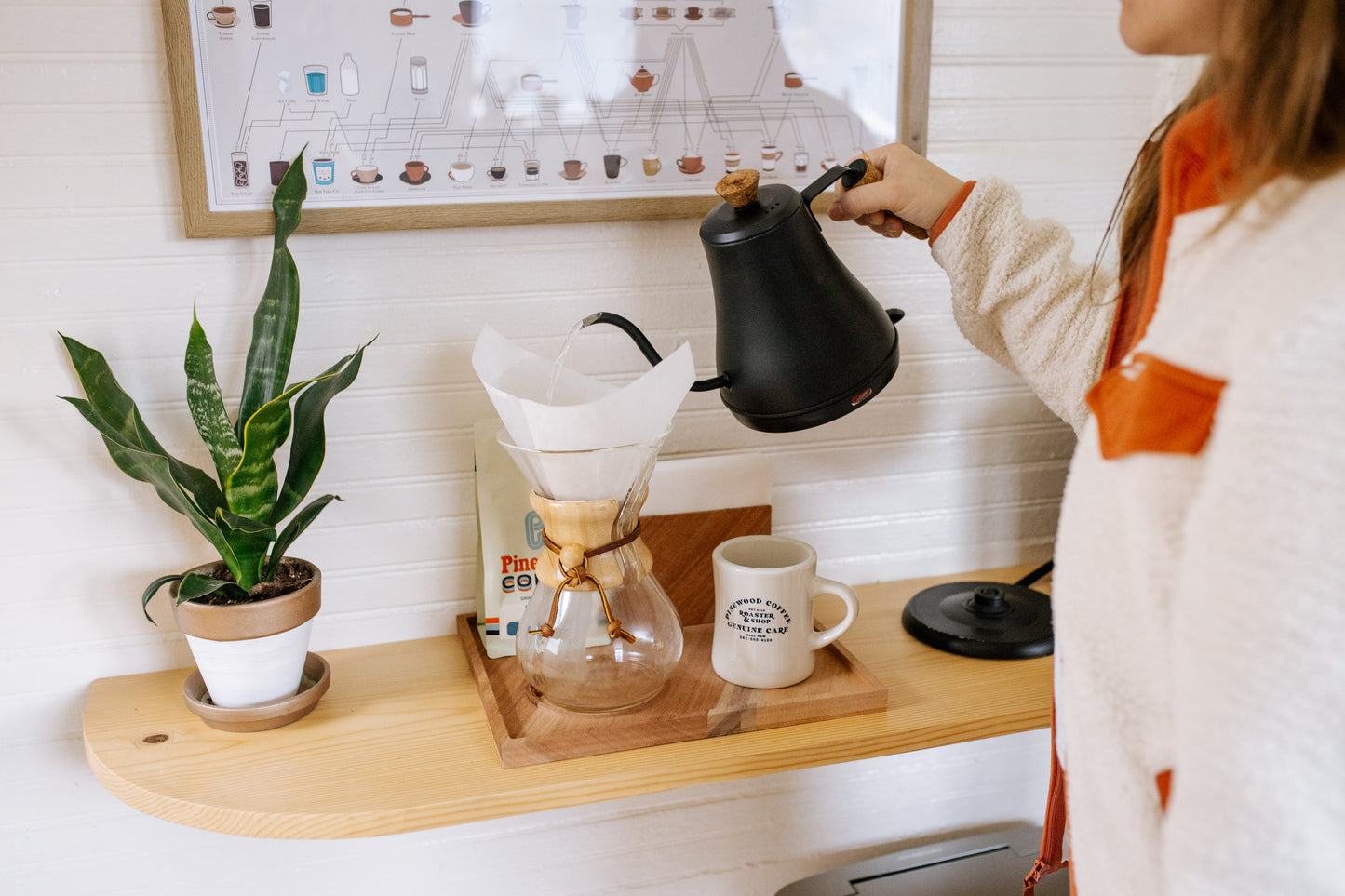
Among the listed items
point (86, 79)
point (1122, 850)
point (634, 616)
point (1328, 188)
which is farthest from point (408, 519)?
point (1328, 188)

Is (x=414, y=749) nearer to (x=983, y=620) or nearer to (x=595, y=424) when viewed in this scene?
(x=595, y=424)

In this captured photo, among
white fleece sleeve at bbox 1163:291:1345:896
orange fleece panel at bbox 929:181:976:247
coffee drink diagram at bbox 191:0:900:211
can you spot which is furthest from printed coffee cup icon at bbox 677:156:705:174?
white fleece sleeve at bbox 1163:291:1345:896

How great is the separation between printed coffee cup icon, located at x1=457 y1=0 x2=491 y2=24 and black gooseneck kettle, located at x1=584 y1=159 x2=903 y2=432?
308 millimetres

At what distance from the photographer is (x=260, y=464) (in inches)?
32.3

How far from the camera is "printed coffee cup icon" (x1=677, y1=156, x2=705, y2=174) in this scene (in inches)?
38.7

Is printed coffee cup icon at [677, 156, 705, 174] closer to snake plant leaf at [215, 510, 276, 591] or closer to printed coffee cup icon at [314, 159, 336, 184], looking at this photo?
printed coffee cup icon at [314, 159, 336, 184]

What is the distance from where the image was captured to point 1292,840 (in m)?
0.43

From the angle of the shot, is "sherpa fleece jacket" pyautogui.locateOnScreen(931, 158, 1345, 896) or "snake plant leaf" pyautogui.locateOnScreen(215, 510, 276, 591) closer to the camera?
"sherpa fleece jacket" pyautogui.locateOnScreen(931, 158, 1345, 896)

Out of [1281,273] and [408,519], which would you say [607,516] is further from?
[1281,273]

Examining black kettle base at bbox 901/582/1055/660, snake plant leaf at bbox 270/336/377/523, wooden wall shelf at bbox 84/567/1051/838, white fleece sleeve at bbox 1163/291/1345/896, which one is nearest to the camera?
white fleece sleeve at bbox 1163/291/1345/896

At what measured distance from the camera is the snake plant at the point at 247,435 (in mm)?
809

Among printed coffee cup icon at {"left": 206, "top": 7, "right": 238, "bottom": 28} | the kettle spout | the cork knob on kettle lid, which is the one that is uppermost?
printed coffee cup icon at {"left": 206, "top": 7, "right": 238, "bottom": 28}

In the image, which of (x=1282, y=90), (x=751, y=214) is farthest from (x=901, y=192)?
(x=1282, y=90)

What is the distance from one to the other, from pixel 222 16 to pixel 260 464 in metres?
0.38
